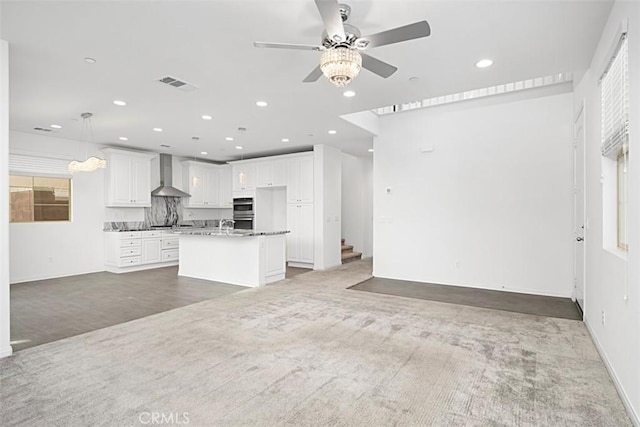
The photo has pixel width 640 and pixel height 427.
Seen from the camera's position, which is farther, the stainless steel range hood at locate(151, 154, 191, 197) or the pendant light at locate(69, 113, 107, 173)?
the stainless steel range hood at locate(151, 154, 191, 197)

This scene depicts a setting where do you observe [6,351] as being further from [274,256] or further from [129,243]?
[129,243]

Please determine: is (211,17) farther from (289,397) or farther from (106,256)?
(106,256)

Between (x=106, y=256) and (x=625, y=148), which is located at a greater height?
(x=625, y=148)

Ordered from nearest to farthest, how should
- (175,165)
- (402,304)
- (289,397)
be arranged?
1. (289,397)
2. (402,304)
3. (175,165)

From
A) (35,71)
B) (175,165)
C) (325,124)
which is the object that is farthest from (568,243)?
(175,165)

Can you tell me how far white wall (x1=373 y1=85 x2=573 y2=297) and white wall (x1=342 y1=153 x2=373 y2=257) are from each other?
2717mm

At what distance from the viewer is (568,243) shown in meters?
4.98

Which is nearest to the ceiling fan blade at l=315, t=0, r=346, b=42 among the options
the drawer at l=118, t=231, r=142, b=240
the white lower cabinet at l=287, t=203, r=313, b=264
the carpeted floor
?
the carpeted floor

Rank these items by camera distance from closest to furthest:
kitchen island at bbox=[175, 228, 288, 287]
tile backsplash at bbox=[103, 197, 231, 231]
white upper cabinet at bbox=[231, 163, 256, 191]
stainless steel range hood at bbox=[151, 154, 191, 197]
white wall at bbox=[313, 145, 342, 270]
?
kitchen island at bbox=[175, 228, 288, 287]
white wall at bbox=[313, 145, 342, 270]
tile backsplash at bbox=[103, 197, 231, 231]
stainless steel range hood at bbox=[151, 154, 191, 197]
white upper cabinet at bbox=[231, 163, 256, 191]

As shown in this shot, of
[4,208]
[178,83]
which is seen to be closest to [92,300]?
[4,208]

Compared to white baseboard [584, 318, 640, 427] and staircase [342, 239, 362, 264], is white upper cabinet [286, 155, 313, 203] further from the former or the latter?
white baseboard [584, 318, 640, 427]

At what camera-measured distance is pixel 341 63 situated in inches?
94.4

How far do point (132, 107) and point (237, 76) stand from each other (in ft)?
7.00

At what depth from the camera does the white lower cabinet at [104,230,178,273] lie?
7246 millimetres
